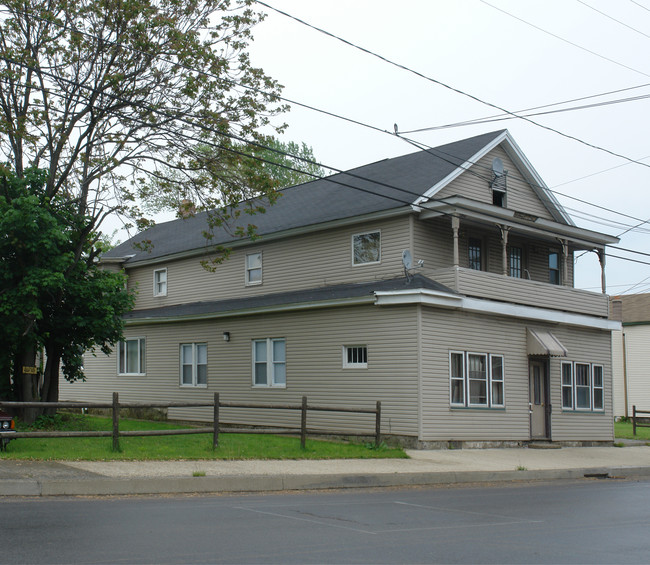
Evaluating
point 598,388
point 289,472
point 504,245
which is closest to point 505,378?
point 504,245

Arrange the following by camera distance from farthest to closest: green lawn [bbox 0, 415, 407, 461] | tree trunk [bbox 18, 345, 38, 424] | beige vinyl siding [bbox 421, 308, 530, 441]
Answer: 1. beige vinyl siding [bbox 421, 308, 530, 441]
2. tree trunk [bbox 18, 345, 38, 424]
3. green lawn [bbox 0, 415, 407, 461]

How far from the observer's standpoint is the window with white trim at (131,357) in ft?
101

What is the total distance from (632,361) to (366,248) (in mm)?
25755

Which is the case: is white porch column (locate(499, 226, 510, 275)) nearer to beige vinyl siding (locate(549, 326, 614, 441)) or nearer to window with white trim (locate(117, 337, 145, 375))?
beige vinyl siding (locate(549, 326, 614, 441))

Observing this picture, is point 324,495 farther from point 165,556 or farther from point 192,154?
point 192,154

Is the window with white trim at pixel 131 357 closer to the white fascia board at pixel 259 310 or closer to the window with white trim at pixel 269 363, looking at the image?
the white fascia board at pixel 259 310

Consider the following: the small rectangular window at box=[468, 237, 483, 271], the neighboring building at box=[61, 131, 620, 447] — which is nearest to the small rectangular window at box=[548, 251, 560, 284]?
the neighboring building at box=[61, 131, 620, 447]

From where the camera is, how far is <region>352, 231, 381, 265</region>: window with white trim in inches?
944

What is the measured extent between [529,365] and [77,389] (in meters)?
19.5

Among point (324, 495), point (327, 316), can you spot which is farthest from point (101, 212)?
point (324, 495)

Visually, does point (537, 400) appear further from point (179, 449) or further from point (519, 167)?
point (179, 449)

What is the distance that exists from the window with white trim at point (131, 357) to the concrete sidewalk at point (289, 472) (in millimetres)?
14448

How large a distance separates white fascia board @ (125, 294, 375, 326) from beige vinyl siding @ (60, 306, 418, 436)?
279 mm

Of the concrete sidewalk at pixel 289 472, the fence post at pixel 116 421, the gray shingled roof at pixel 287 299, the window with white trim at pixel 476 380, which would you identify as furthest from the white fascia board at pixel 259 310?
the fence post at pixel 116 421
